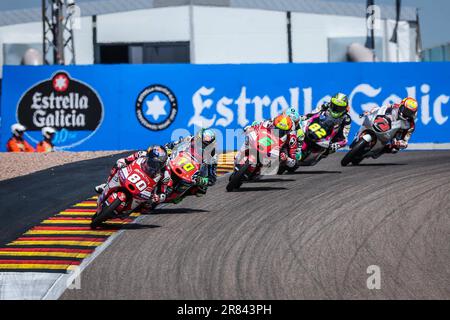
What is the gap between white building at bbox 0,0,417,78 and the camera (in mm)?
41562

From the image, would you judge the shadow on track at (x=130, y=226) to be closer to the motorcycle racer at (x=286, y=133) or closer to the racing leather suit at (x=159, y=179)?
the racing leather suit at (x=159, y=179)

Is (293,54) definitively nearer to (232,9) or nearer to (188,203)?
(232,9)

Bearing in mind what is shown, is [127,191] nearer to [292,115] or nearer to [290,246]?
[290,246]

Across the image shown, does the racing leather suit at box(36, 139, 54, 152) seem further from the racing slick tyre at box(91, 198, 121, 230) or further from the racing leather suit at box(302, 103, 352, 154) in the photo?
the racing slick tyre at box(91, 198, 121, 230)

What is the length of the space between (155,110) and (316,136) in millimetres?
5940

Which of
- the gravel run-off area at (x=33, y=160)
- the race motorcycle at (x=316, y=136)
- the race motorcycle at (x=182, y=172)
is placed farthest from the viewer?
the gravel run-off area at (x=33, y=160)

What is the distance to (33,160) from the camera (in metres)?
19.8

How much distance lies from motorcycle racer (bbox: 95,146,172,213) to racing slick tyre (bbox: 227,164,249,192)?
271 cm

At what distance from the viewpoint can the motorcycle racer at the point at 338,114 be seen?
59.5 ft

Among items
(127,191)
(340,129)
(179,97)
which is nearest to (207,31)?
(179,97)

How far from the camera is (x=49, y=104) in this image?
22.9 metres

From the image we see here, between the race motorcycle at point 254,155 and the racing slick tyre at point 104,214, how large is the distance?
3.51 meters

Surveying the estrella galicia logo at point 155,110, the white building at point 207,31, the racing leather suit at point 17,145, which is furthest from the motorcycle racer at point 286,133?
the white building at point 207,31

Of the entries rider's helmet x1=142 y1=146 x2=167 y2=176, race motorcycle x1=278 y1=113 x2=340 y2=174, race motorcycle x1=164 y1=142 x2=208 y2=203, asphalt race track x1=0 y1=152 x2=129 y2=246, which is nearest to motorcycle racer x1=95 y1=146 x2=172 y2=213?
rider's helmet x1=142 y1=146 x2=167 y2=176
